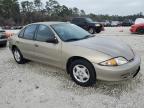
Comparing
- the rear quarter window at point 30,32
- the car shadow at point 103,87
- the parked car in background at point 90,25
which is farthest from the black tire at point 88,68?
the parked car in background at point 90,25

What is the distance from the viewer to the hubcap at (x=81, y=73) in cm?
526

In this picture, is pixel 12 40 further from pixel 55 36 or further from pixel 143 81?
pixel 143 81

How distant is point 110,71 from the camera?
190 inches

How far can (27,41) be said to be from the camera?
22.6 ft

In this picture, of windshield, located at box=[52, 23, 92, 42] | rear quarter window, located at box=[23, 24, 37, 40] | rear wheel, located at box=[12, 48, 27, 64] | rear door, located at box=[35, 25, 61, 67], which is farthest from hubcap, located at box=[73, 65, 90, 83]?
rear wheel, located at box=[12, 48, 27, 64]

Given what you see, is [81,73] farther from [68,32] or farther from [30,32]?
[30,32]

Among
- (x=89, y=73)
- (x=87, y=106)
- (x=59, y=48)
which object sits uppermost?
(x=59, y=48)

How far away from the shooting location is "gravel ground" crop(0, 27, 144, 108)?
15.0 feet

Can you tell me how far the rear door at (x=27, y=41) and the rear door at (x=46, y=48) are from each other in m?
0.25

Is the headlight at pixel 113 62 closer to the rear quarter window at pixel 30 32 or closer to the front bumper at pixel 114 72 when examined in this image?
the front bumper at pixel 114 72

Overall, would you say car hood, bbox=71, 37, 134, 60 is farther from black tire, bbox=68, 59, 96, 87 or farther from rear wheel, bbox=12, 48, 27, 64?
rear wheel, bbox=12, 48, 27, 64

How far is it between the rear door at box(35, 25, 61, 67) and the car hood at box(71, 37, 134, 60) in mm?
560

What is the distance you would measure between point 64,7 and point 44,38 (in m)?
69.9

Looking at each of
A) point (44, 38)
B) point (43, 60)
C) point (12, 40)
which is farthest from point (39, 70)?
point (12, 40)
